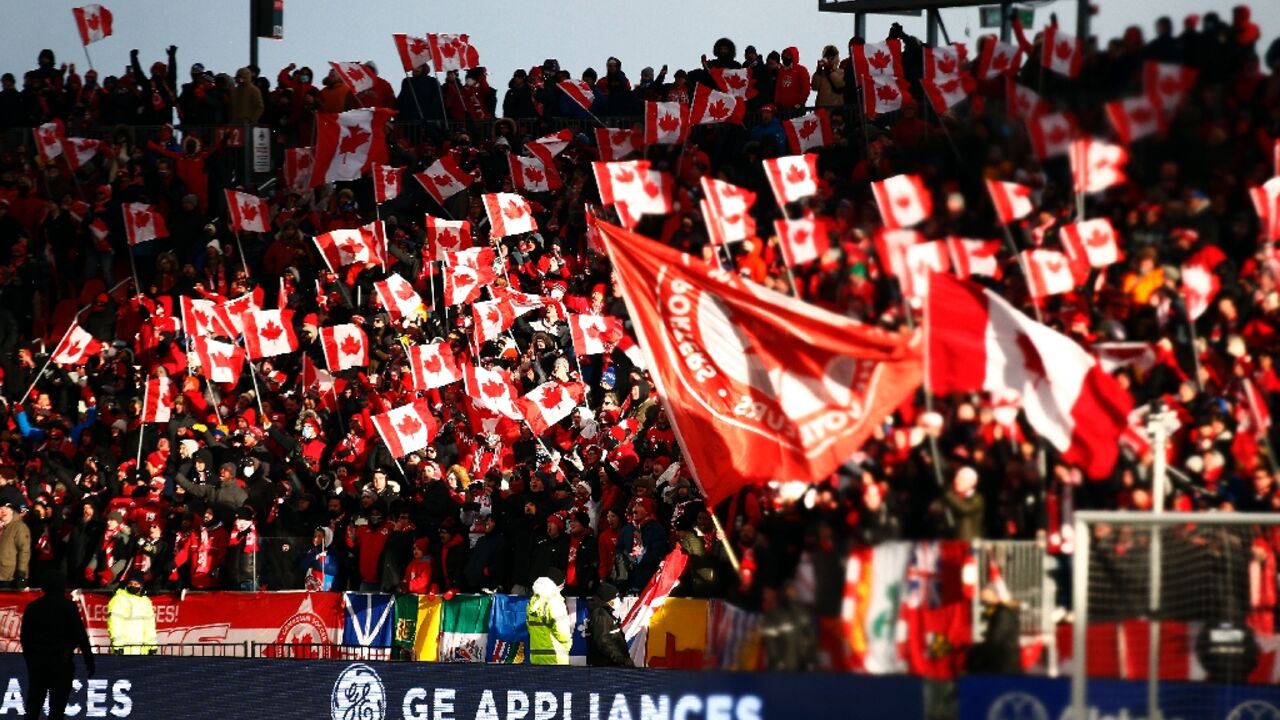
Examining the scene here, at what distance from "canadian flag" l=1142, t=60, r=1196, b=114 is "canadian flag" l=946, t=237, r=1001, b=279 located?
45.9 inches

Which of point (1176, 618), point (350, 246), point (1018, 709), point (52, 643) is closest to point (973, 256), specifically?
point (1176, 618)

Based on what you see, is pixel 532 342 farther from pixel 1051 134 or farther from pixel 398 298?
pixel 1051 134

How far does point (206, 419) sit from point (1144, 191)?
17.2 m

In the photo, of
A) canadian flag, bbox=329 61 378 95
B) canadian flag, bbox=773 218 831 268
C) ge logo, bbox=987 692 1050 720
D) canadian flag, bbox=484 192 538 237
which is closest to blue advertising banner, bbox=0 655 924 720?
canadian flag, bbox=773 218 831 268

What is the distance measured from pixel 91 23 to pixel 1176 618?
2543cm

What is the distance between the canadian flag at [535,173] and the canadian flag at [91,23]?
8.28m

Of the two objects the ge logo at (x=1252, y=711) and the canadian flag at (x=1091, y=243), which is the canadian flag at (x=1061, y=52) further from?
the ge logo at (x=1252, y=711)

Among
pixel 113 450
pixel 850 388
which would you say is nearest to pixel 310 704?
pixel 113 450

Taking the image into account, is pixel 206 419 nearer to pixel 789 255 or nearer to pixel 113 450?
pixel 113 450

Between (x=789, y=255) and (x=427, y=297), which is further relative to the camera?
(x=427, y=297)

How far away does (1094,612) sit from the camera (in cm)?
1120

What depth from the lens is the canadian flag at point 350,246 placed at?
28.2 meters

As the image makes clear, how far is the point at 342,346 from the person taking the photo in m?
26.7

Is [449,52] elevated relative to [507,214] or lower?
elevated
